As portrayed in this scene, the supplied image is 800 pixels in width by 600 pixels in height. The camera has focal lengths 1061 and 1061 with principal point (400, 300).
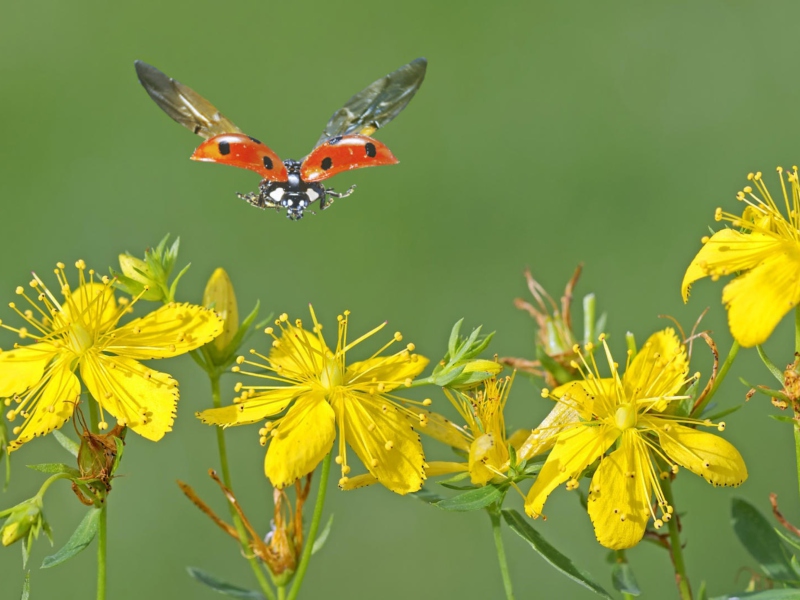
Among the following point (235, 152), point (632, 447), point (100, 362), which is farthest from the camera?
point (100, 362)

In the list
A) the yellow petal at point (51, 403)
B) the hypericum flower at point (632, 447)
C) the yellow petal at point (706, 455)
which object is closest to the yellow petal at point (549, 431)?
the hypericum flower at point (632, 447)

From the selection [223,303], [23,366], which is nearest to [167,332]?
[223,303]

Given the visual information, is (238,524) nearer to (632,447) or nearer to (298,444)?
(298,444)

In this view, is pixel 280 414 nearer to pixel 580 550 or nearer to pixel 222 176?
pixel 580 550

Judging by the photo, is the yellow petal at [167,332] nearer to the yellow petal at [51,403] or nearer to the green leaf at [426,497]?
the yellow petal at [51,403]

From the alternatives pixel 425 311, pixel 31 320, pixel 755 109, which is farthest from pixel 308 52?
pixel 31 320

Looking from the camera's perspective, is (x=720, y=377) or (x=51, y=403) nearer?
(x=720, y=377)
